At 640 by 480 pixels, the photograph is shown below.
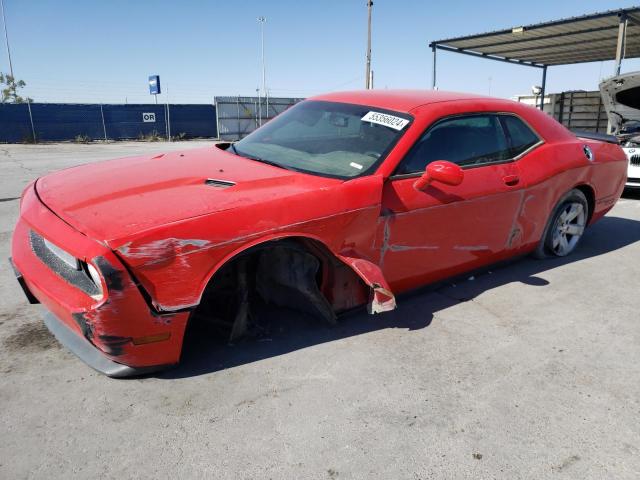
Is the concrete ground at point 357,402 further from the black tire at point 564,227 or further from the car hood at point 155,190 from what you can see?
the black tire at point 564,227

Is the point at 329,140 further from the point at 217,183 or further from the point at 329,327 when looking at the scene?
the point at 329,327

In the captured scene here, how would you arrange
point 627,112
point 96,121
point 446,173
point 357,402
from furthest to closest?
point 96,121
point 627,112
point 446,173
point 357,402

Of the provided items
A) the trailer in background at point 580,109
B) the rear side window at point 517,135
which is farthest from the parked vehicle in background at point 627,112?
the trailer in background at point 580,109

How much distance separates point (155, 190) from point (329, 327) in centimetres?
135

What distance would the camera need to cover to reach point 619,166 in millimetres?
4914

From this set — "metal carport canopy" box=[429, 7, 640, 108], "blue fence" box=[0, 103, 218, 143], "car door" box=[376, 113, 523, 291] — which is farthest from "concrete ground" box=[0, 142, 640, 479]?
"blue fence" box=[0, 103, 218, 143]

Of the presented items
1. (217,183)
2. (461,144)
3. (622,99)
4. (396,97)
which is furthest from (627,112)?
(217,183)

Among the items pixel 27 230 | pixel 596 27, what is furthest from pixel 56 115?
pixel 27 230

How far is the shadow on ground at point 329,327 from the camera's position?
2736mm

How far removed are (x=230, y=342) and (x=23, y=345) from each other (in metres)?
1.19

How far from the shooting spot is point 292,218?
8.36ft

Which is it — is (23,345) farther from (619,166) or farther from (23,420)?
(619,166)

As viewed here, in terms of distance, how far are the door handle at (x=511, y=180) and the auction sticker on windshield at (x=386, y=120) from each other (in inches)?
37.1

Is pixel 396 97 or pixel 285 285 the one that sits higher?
pixel 396 97
